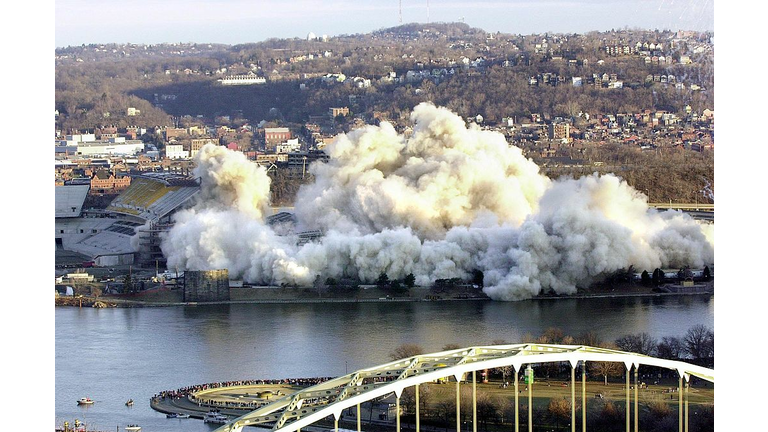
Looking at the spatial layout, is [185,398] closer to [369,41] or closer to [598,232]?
[598,232]

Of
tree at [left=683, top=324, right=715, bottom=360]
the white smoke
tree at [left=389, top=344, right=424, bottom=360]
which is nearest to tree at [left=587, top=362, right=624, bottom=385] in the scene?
tree at [left=683, top=324, right=715, bottom=360]

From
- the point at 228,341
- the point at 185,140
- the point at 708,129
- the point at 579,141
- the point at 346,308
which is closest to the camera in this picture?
the point at 228,341

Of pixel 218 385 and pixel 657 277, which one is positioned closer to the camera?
pixel 218 385

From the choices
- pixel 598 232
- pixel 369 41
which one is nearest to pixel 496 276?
pixel 598 232

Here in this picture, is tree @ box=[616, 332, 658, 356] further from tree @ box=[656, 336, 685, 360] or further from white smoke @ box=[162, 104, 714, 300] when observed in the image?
white smoke @ box=[162, 104, 714, 300]

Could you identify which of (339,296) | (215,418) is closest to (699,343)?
(215,418)

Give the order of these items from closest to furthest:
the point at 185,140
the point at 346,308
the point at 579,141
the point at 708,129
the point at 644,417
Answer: the point at 644,417 < the point at 346,308 < the point at 708,129 < the point at 579,141 < the point at 185,140

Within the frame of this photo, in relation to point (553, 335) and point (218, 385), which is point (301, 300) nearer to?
point (553, 335)
